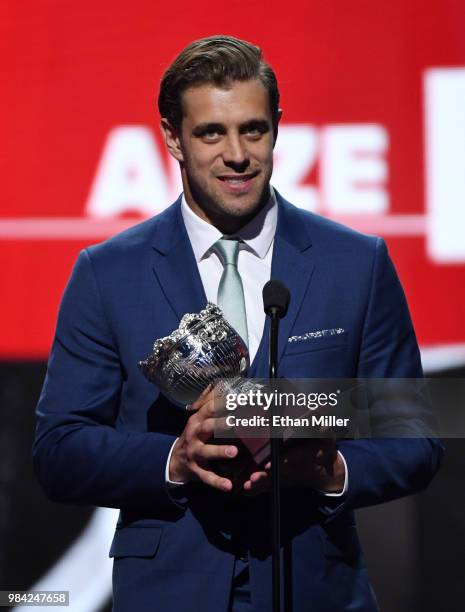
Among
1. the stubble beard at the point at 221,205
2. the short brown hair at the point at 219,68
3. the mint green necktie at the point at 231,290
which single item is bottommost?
the mint green necktie at the point at 231,290

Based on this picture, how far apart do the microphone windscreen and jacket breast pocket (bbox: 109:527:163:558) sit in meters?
0.50

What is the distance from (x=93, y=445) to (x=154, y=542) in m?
0.20

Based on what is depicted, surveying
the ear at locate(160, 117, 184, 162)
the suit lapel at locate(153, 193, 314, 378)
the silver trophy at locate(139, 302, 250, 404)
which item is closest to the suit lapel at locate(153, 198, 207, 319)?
the suit lapel at locate(153, 193, 314, 378)

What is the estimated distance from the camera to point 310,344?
74.3 inches

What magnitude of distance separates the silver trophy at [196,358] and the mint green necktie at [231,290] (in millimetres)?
228

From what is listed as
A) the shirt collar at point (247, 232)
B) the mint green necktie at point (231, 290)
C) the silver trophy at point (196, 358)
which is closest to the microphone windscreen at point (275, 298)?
the silver trophy at point (196, 358)

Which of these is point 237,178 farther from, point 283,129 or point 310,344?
point 283,129

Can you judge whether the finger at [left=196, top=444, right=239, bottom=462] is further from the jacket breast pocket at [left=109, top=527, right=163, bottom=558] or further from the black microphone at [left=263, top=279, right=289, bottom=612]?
the jacket breast pocket at [left=109, top=527, right=163, bottom=558]

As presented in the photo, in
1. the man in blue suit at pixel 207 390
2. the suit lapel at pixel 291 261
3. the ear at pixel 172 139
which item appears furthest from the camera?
the ear at pixel 172 139

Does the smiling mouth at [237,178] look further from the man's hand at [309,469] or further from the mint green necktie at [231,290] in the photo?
the man's hand at [309,469]

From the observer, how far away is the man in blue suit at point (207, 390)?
1.80 meters

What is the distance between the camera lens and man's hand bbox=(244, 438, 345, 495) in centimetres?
163

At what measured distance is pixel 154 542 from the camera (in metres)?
1.83

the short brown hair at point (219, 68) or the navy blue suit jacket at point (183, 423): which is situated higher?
the short brown hair at point (219, 68)
